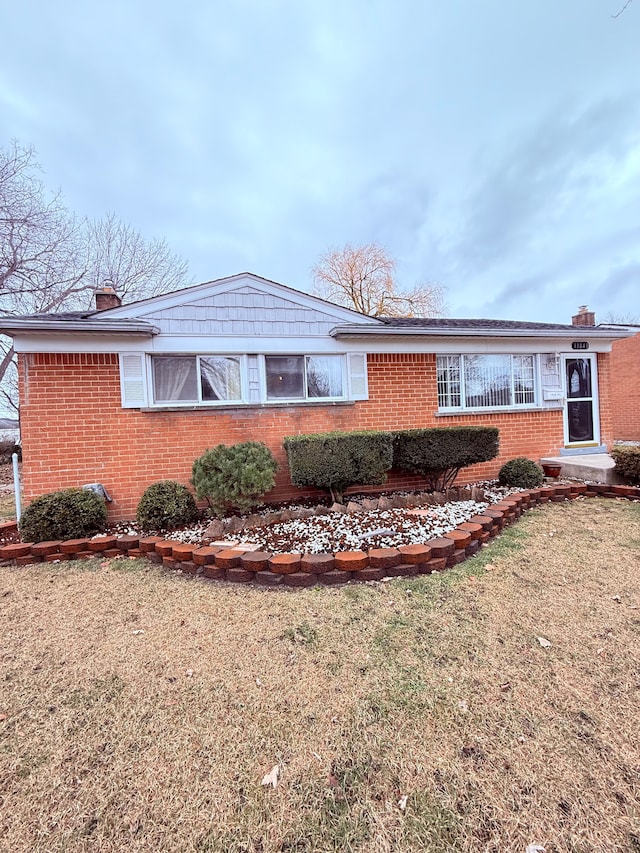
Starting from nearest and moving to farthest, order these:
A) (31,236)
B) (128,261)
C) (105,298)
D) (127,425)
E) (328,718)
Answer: (328,718)
(127,425)
(105,298)
(31,236)
(128,261)

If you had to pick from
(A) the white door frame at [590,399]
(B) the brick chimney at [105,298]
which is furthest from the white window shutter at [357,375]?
(A) the white door frame at [590,399]

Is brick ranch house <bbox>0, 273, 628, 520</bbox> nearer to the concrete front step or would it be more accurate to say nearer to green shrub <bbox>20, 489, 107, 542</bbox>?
the concrete front step

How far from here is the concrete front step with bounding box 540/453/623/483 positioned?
6578 millimetres

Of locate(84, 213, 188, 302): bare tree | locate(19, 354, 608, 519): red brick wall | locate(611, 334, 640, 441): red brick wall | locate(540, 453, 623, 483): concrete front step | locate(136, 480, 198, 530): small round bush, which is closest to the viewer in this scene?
locate(136, 480, 198, 530): small round bush

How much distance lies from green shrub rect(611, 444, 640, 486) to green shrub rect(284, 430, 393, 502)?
4305 millimetres

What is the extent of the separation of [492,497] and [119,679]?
534cm

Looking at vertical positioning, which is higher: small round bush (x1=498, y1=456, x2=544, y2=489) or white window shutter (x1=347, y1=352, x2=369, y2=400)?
white window shutter (x1=347, y1=352, x2=369, y2=400)

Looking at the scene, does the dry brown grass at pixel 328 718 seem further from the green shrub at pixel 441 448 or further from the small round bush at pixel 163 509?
the green shrub at pixel 441 448

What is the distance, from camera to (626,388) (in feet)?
48.4

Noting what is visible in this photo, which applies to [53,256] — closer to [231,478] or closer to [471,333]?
[231,478]

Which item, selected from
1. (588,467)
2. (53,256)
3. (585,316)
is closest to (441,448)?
(588,467)

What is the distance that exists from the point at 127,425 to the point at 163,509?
5.84 feet

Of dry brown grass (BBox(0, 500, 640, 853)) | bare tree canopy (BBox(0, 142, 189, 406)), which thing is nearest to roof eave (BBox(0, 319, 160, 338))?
dry brown grass (BBox(0, 500, 640, 853))

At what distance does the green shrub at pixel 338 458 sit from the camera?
5.23m
